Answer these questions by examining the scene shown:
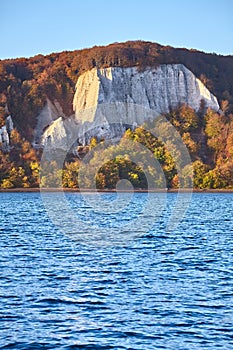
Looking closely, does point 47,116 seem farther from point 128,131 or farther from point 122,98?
point 128,131

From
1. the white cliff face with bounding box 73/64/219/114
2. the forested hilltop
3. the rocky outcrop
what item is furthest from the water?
the white cliff face with bounding box 73/64/219/114

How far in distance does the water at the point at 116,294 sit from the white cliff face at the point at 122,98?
9407cm

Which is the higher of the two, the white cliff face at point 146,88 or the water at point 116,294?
the white cliff face at point 146,88

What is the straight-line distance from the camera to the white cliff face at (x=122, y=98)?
5335 inches

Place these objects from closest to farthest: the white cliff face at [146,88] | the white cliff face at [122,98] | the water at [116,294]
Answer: the water at [116,294], the white cliff face at [122,98], the white cliff face at [146,88]

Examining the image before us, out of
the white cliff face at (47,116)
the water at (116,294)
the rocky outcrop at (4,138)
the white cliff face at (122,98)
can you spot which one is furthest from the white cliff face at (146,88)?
the water at (116,294)

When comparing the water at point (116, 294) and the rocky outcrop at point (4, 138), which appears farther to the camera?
the rocky outcrop at point (4, 138)

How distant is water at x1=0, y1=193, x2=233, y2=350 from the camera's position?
779 inches

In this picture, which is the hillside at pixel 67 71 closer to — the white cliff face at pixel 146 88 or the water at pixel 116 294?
the white cliff face at pixel 146 88

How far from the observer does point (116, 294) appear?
979 inches

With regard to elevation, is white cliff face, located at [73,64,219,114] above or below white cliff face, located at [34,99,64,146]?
above

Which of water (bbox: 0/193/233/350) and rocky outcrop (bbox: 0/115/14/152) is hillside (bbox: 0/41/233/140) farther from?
water (bbox: 0/193/233/350)

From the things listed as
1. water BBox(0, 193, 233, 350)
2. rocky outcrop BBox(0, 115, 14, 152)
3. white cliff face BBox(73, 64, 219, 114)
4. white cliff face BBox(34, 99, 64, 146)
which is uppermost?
white cliff face BBox(73, 64, 219, 114)

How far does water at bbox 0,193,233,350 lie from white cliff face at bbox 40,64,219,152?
94073mm
